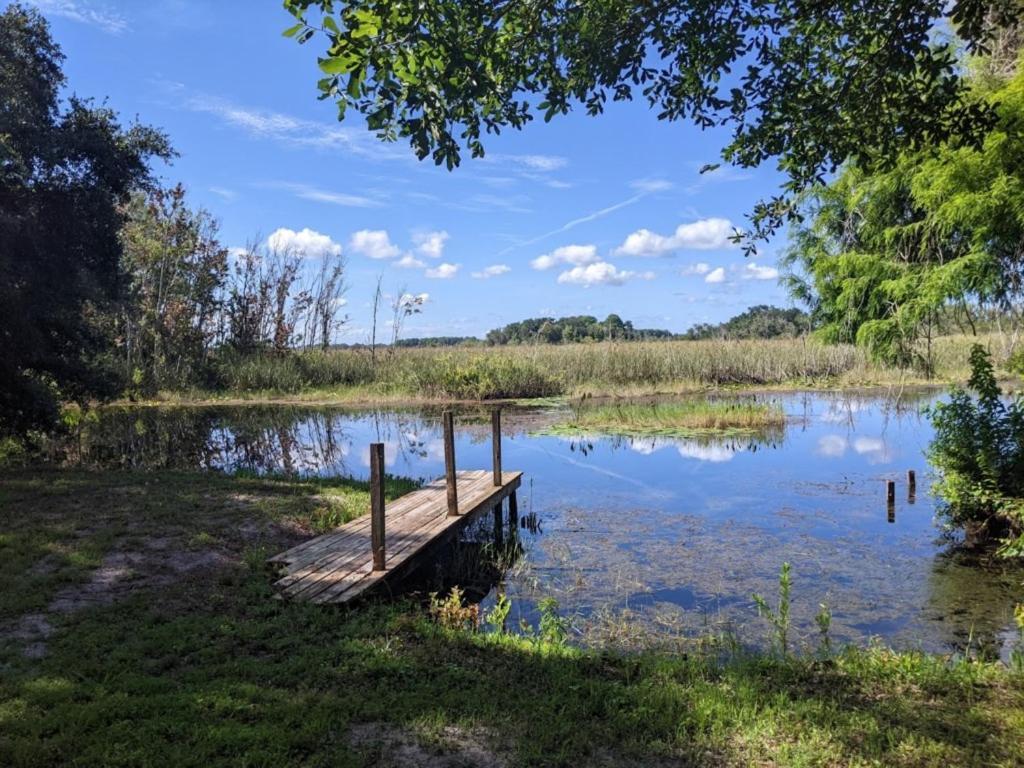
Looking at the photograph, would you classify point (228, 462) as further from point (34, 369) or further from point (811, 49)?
point (811, 49)

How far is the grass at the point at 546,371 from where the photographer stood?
76.8 feet

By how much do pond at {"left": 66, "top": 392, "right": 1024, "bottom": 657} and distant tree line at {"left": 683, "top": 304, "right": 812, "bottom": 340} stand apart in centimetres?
1772

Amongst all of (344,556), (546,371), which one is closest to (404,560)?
(344,556)

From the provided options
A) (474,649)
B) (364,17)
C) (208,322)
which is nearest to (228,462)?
(474,649)

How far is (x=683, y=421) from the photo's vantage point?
16.2m

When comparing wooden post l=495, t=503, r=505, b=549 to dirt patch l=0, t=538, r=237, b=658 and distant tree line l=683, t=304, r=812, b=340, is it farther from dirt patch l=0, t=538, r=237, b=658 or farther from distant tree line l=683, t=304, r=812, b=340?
distant tree line l=683, t=304, r=812, b=340

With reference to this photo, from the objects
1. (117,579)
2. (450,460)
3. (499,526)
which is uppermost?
(450,460)

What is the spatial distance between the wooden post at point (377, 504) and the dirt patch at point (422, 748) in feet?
7.37

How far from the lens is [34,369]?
9898mm

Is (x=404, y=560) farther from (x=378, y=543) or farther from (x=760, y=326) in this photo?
(x=760, y=326)

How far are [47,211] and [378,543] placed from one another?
743cm

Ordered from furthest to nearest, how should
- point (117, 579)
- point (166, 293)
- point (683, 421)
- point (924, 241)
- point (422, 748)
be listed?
1. point (166, 293)
2. point (683, 421)
3. point (924, 241)
4. point (117, 579)
5. point (422, 748)

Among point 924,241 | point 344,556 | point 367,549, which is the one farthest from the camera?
point 924,241

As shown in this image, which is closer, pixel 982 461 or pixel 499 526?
pixel 982 461
